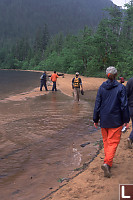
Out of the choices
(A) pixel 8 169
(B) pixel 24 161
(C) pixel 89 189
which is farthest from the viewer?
(B) pixel 24 161

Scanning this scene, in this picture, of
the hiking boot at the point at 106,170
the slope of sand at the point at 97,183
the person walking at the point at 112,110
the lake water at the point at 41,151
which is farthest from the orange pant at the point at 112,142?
the lake water at the point at 41,151

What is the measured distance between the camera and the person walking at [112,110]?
4043 mm

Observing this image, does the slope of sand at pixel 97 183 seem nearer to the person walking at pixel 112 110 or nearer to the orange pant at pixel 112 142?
the person walking at pixel 112 110

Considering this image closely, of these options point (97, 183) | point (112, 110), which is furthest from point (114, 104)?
point (97, 183)

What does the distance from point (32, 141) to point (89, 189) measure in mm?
3443

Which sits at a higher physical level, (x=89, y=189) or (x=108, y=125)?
(x=108, y=125)

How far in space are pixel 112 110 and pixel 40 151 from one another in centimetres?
277

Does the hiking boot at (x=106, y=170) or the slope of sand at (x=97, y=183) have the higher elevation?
the hiking boot at (x=106, y=170)

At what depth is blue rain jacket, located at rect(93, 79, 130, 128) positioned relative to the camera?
404 centimetres

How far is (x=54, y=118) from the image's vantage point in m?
9.98

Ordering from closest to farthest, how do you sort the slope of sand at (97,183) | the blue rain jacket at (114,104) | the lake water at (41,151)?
the slope of sand at (97,183) < the blue rain jacket at (114,104) < the lake water at (41,151)

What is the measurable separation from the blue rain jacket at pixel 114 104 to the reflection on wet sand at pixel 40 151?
144cm

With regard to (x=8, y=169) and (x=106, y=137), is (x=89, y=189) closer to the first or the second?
(x=106, y=137)

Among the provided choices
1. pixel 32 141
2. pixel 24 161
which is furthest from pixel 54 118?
pixel 24 161
